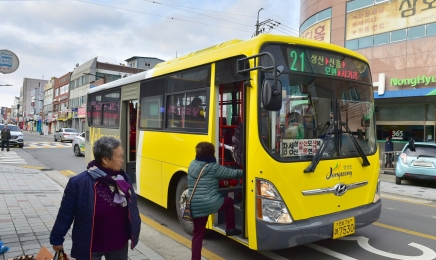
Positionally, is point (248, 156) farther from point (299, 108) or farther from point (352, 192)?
point (352, 192)

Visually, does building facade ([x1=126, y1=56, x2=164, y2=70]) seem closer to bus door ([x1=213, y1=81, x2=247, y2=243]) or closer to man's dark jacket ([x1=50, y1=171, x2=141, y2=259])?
bus door ([x1=213, y1=81, x2=247, y2=243])

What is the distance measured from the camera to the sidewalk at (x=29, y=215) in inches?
174

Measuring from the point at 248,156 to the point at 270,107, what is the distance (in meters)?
0.74

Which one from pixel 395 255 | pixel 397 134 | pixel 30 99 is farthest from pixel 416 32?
pixel 30 99

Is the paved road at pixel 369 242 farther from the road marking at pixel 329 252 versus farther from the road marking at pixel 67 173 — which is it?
the road marking at pixel 67 173

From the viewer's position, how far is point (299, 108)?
421cm

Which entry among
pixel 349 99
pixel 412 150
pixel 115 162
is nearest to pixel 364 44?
pixel 412 150

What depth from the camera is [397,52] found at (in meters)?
18.8

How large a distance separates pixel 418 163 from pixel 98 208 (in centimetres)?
1158

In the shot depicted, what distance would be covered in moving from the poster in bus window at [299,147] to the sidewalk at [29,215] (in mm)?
2092

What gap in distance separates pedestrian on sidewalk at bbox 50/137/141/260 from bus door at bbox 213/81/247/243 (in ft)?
6.26

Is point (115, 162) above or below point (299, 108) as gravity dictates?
below

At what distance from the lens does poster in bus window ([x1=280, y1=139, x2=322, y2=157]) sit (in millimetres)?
4039

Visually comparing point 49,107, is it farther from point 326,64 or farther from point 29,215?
point 326,64
